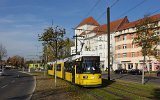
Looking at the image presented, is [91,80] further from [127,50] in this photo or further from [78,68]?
[127,50]

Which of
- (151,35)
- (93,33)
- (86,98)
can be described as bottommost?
(86,98)

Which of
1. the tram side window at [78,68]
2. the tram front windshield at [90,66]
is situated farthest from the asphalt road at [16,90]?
the tram front windshield at [90,66]

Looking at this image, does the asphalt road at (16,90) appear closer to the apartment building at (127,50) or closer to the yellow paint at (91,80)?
the yellow paint at (91,80)

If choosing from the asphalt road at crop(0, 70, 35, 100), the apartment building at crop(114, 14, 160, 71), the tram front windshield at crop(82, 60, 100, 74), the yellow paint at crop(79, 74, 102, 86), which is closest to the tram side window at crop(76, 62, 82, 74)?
the tram front windshield at crop(82, 60, 100, 74)

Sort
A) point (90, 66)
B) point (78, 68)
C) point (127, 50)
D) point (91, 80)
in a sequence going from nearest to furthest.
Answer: point (91, 80) → point (90, 66) → point (78, 68) → point (127, 50)

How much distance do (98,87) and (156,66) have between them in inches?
2155

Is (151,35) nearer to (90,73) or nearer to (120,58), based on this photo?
(90,73)

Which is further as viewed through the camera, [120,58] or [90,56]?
[120,58]

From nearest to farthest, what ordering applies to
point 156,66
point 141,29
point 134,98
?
1. point 134,98
2. point 141,29
3. point 156,66

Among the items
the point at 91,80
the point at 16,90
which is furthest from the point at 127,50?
the point at 16,90

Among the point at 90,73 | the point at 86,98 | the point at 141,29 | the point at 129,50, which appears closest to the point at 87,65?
the point at 90,73

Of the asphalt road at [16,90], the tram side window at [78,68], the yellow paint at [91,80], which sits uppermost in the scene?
the tram side window at [78,68]

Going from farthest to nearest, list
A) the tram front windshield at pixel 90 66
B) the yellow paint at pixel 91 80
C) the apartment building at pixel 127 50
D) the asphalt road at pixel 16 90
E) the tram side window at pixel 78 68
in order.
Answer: the apartment building at pixel 127 50 → the tram side window at pixel 78 68 → the tram front windshield at pixel 90 66 → the yellow paint at pixel 91 80 → the asphalt road at pixel 16 90

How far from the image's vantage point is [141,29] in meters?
33.7
